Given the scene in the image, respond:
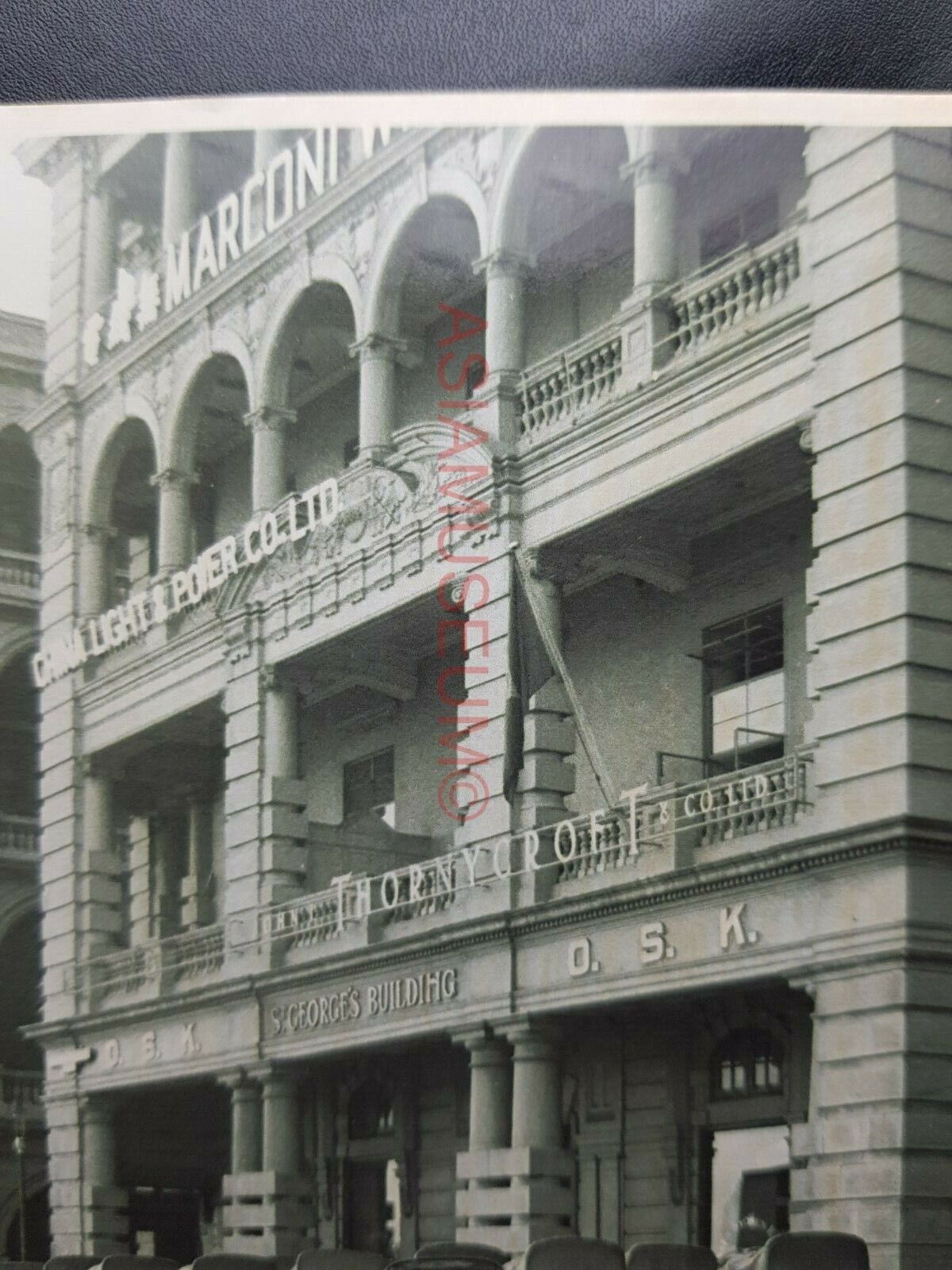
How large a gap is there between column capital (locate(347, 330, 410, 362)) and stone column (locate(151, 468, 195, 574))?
98 cm

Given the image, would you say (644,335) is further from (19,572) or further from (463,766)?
(19,572)

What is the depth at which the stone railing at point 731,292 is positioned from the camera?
8.84 metres

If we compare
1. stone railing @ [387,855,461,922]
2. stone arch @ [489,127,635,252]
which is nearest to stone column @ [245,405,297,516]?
stone arch @ [489,127,635,252]

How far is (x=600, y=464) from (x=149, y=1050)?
3268 mm

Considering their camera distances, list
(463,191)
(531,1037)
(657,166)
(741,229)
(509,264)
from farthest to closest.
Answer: (531,1037)
(509,264)
(463,191)
(741,229)
(657,166)

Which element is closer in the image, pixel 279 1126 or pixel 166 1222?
pixel 166 1222

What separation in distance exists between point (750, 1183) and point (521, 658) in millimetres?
2341

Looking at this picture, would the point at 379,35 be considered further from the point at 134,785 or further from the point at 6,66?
the point at 134,785

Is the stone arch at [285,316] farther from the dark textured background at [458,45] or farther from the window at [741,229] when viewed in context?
the dark textured background at [458,45]

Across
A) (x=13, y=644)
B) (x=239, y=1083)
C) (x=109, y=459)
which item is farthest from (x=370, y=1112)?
(x=109, y=459)

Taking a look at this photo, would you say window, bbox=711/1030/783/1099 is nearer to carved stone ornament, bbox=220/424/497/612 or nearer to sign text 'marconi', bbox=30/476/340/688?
carved stone ornament, bbox=220/424/497/612

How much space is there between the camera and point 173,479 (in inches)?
412

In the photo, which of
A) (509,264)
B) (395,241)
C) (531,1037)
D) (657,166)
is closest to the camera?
(657,166)

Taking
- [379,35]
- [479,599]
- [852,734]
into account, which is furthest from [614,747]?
[379,35]
